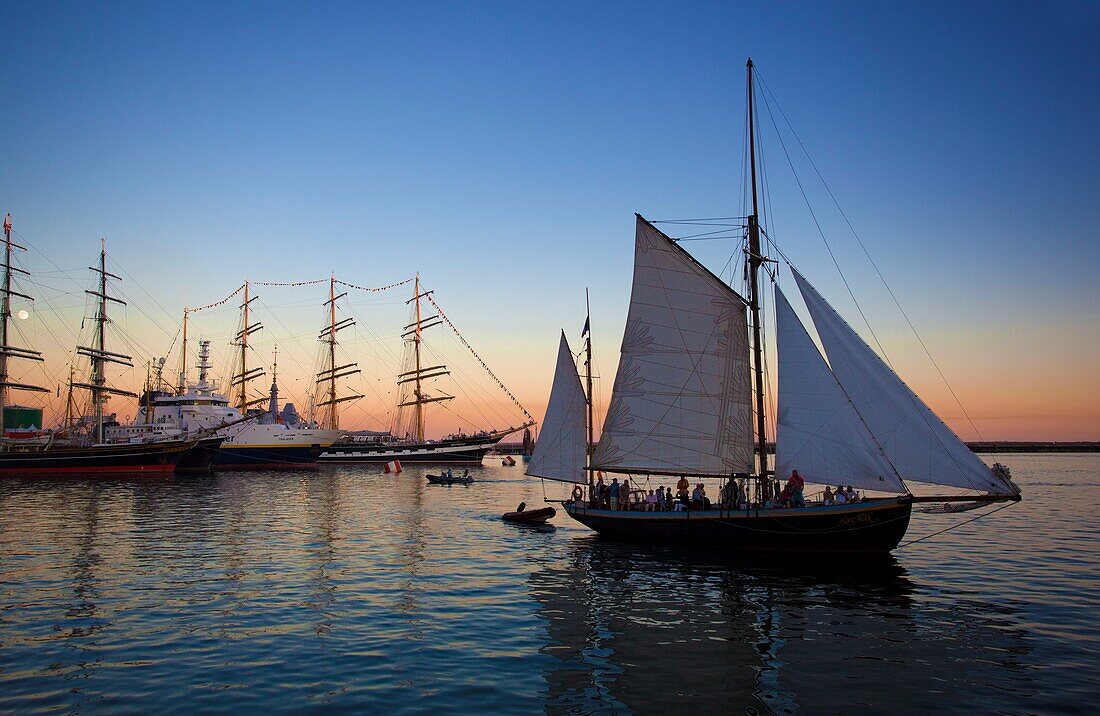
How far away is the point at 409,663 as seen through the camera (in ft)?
50.4

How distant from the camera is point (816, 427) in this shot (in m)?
28.5

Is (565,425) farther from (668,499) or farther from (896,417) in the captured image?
(896,417)

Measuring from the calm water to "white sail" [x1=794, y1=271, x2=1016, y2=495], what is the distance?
3905mm

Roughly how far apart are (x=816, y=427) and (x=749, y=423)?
413 cm

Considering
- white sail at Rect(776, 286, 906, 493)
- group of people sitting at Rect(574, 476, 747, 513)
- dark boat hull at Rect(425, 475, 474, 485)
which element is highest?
white sail at Rect(776, 286, 906, 493)

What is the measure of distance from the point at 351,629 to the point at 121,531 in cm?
2384

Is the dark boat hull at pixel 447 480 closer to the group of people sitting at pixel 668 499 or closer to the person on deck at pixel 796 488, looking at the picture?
the group of people sitting at pixel 668 499

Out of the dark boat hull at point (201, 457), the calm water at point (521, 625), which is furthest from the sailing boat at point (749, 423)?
the dark boat hull at point (201, 457)

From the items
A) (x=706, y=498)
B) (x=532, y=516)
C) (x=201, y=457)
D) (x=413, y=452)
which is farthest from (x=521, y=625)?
(x=413, y=452)

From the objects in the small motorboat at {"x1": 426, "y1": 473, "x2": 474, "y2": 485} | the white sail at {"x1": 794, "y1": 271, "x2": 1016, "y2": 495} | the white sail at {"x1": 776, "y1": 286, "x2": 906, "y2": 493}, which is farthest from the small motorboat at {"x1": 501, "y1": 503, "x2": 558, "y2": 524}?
the small motorboat at {"x1": 426, "y1": 473, "x2": 474, "y2": 485}

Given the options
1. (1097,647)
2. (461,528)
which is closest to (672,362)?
(461,528)

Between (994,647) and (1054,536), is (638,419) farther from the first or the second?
(1054,536)

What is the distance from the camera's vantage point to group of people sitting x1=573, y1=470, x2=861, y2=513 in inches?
1136

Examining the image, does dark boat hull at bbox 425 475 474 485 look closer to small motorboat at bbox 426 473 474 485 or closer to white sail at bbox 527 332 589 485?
small motorboat at bbox 426 473 474 485
